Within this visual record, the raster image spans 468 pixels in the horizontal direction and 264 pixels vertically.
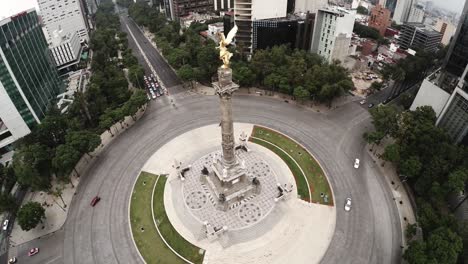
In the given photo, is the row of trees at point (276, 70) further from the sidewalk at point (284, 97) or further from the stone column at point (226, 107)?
the stone column at point (226, 107)

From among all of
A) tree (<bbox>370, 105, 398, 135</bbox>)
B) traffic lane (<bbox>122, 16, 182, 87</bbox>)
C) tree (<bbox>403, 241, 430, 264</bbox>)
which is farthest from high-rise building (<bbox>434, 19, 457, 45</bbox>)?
traffic lane (<bbox>122, 16, 182, 87</bbox>)

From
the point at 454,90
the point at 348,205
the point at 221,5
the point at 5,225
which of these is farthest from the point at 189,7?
the point at 348,205

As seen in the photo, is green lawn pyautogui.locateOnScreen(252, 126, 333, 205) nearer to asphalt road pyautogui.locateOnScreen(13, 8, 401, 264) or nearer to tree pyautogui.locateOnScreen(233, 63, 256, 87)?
asphalt road pyautogui.locateOnScreen(13, 8, 401, 264)

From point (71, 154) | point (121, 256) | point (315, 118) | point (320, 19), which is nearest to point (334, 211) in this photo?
point (315, 118)

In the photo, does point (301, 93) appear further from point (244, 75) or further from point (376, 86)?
point (376, 86)

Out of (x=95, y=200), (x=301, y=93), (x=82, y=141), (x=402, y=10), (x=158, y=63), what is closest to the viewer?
(x=95, y=200)

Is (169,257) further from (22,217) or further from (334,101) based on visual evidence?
(334,101)
